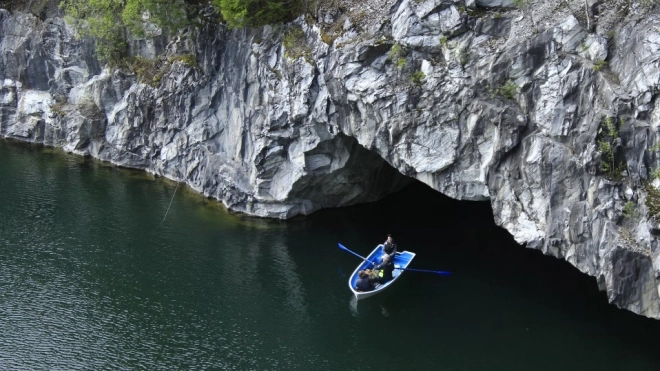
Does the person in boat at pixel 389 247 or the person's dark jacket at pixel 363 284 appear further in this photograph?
the person in boat at pixel 389 247

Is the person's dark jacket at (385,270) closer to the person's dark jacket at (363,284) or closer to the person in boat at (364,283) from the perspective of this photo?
the person in boat at (364,283)

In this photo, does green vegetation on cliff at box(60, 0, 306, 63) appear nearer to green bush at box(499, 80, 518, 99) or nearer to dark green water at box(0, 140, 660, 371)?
dark green water at box(0, 140, 660, 371)

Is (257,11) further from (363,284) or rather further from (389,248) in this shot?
(363,284)

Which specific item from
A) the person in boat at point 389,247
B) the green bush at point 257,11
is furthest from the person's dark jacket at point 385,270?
the green bush at point 257,11

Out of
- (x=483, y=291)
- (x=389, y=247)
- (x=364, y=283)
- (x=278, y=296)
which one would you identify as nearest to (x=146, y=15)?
(x=278, y=296)

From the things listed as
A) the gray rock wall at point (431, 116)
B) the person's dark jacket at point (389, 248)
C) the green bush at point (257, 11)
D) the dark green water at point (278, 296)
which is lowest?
the dark green water at point (278, 296)
